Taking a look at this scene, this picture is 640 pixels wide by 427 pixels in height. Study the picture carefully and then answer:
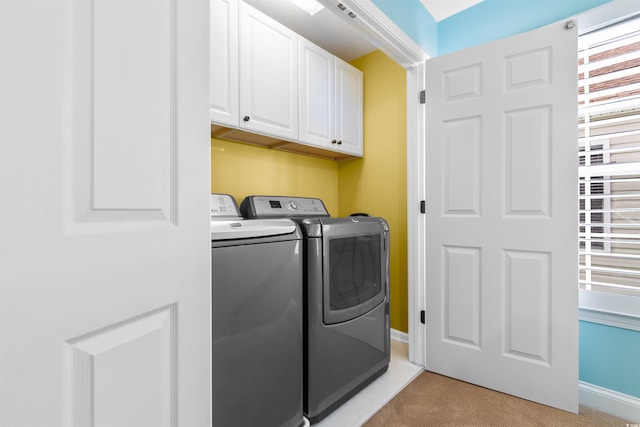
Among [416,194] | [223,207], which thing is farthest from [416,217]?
[223,207]

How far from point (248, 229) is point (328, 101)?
61.0 inches

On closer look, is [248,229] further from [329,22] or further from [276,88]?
[329,22]

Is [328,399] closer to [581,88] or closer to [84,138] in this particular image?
[84,138]

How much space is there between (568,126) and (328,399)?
6.31ft

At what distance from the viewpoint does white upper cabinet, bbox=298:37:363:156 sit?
2211 mm

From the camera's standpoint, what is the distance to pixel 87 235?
520 mm

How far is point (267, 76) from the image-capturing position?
77.0 inches

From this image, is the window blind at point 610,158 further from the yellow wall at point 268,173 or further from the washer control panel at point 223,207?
the washer control panel at point 223,207

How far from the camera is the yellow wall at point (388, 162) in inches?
101

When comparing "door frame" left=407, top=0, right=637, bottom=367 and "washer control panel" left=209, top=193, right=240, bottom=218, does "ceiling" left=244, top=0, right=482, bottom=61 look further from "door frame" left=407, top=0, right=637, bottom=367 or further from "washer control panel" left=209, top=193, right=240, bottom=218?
"washer control panel" left=209, top=193, right=240, bottom=218

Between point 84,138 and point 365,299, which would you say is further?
point 365,299

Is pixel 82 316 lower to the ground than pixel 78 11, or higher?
lower

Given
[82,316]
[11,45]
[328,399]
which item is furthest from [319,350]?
[11,45]

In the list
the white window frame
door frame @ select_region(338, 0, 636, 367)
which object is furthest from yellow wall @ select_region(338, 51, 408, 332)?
the white window frame
